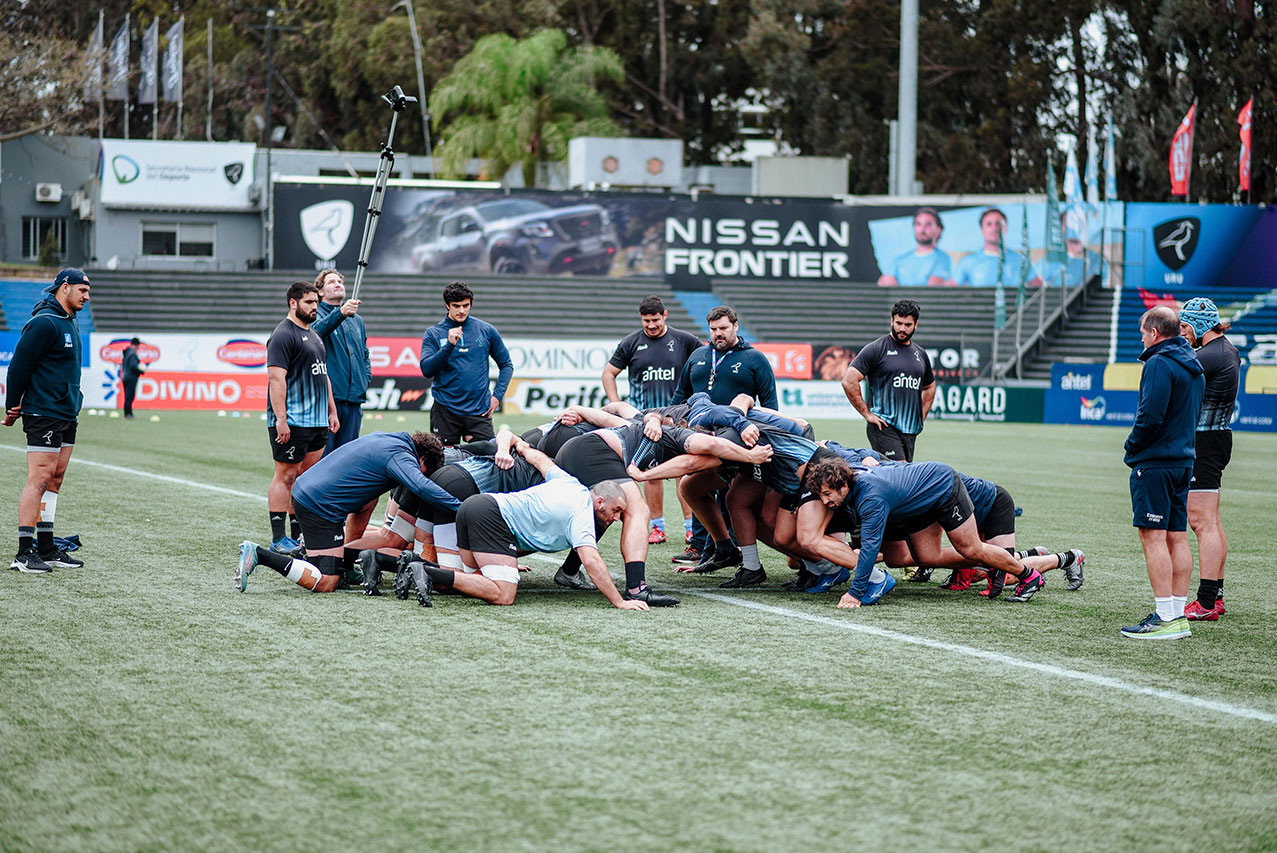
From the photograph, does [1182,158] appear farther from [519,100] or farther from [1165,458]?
[1165,458]

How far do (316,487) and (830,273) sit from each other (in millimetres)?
36862

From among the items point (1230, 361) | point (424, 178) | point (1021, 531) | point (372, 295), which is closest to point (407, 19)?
point (424, 178)

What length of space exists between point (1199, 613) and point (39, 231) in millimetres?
50834

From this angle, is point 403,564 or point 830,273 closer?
point 403,564

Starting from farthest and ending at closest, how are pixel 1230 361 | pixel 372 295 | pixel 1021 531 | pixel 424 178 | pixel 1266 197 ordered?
pixel 424 178 → pixel 1266 197 → pixel 372 295 → pixel 1021 531 → pixel 1230 361

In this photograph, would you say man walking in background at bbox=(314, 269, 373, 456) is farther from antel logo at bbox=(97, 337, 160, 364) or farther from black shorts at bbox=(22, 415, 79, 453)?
antel logo at bbox=(97, 337, 160, 364)

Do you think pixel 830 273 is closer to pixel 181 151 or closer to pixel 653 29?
pixel 653 29

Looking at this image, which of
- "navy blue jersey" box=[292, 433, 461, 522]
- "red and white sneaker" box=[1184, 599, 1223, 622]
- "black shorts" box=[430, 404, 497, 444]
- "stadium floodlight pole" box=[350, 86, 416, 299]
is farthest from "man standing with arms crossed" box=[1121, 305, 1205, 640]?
"stadium floodlight pole" box=[350, 86, 416, 299]

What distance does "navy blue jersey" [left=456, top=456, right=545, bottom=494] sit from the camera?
8477 mm

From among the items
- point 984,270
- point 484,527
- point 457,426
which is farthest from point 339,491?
point 984,270

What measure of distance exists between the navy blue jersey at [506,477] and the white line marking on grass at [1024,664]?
55.2 inches

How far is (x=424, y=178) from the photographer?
2044 inches

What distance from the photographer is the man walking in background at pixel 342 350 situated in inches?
400

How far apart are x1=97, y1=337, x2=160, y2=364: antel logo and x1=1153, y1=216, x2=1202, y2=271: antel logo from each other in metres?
30.7
